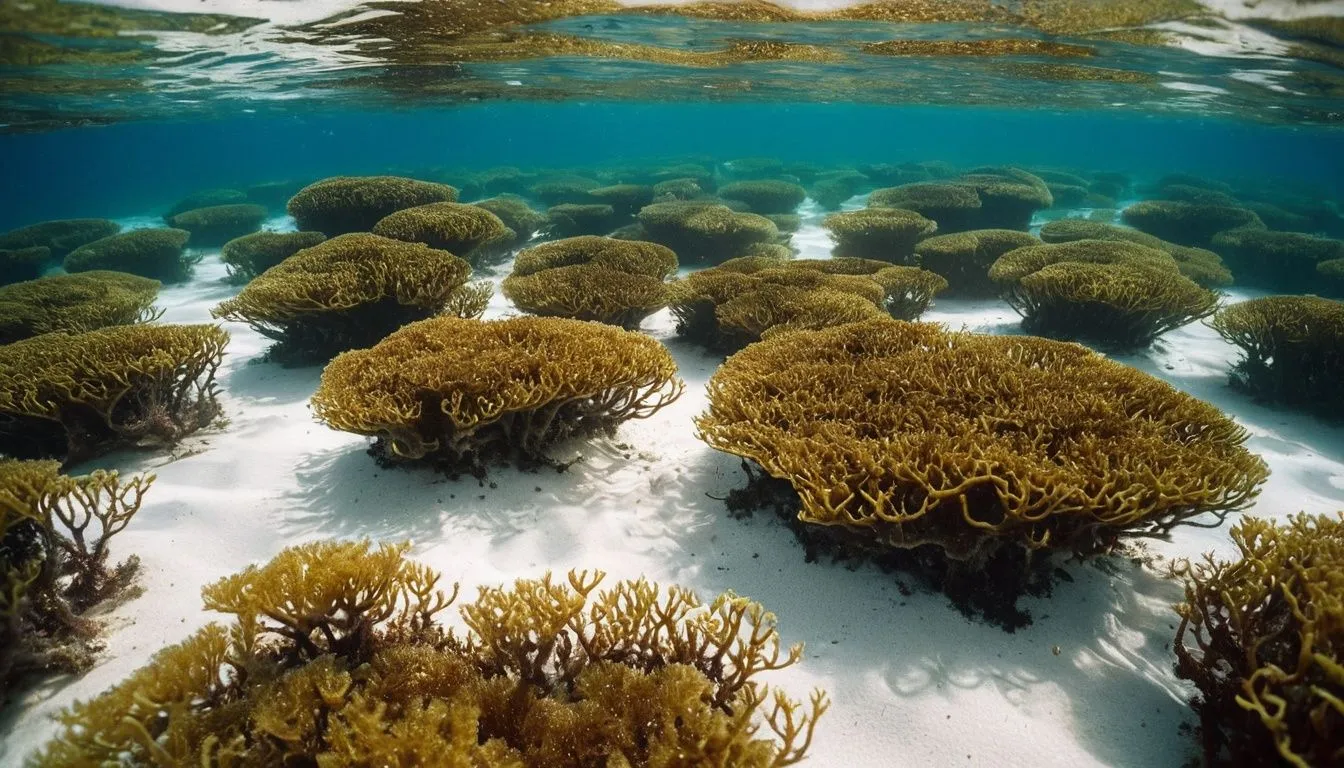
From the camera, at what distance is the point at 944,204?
704 inches

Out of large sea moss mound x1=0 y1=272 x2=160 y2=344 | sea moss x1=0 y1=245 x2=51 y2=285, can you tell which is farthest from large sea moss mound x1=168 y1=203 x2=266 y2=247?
large sea moss mound x1=0 y1=272 x2=160 y2=344

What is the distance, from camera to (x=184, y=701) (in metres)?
2.61

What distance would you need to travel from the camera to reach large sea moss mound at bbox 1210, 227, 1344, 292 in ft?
53.4

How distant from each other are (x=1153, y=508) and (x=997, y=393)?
1.44m

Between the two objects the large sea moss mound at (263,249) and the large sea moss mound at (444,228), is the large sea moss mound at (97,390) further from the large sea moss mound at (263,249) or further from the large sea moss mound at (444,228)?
the large sea moss mound at (263,249)

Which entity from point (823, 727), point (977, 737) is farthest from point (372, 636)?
point (977, 737)

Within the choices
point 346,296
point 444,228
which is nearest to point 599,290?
point 346,296

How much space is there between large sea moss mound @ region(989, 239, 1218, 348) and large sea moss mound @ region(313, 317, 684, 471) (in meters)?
7.82

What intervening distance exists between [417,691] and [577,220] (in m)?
17.9

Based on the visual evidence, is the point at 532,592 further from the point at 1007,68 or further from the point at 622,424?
the point at 1007,68

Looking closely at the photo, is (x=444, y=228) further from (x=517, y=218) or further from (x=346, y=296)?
(x=517, y=218)

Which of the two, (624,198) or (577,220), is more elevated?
(624,198)

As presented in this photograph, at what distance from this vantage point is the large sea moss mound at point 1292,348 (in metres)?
7.94

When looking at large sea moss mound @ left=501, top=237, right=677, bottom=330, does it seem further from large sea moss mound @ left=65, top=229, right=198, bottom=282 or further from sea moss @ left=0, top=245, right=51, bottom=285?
sea moss @ left=0, top=245, right=51, bottom=285
